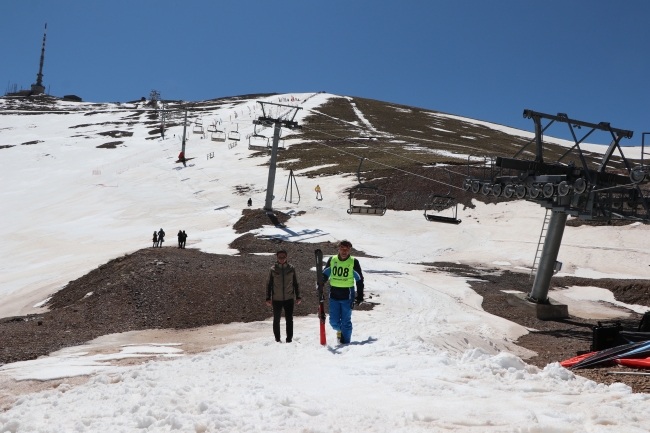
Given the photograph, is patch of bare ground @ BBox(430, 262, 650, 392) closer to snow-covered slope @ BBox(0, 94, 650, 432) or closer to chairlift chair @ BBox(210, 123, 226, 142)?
snow-covered slope @ BBox(0, 94, 650, 432)

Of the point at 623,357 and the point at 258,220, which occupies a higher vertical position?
the point at 258,220

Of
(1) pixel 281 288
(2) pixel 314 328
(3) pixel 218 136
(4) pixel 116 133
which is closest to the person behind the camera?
(1) pixel 281 288

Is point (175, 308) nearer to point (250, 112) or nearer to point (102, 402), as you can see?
point (102, 402)

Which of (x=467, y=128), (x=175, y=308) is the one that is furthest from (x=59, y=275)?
(x=467, y=128)

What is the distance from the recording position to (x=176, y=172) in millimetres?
55969

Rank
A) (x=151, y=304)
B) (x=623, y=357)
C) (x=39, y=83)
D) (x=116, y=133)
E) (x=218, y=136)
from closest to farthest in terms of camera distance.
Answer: (x=623, y=357)
(x=151, y=304)
(x=218, y=136)
(x=116, y=133)
(x=39, y=83)

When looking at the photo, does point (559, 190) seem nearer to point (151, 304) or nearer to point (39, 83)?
point (151, 304)

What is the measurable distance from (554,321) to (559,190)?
13.9 ft

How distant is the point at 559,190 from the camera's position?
14242mm

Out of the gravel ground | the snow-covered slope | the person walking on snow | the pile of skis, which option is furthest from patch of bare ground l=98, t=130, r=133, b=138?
the pile of skis

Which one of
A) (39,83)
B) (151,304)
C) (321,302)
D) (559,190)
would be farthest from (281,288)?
(39,83)

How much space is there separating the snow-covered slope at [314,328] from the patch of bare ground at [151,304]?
6.94 feet

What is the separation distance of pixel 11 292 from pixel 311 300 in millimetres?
15023

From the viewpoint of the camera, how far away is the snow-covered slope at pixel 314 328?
17.0ft
